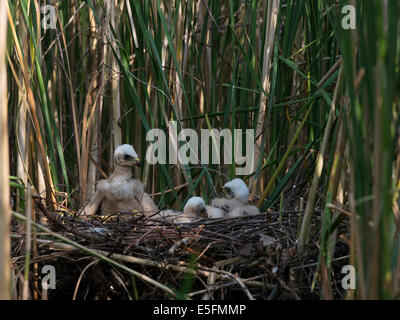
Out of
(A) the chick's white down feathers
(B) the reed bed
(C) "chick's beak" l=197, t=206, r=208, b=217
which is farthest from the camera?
(A) the chick's white down feathers

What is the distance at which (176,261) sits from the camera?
7.59ft

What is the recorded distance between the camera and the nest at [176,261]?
2.14 metres

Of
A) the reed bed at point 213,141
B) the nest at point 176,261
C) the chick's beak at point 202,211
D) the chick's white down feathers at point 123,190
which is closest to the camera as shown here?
the reed bed at point 213,141

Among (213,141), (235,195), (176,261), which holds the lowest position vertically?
(176,261)

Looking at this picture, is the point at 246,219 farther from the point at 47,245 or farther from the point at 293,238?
the point at 47,245

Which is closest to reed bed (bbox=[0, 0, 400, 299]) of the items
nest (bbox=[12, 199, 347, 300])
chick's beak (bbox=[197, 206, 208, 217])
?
nest (bbox=[12, 199, 347, 300])

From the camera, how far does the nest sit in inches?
84.4

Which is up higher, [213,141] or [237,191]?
[213,141]

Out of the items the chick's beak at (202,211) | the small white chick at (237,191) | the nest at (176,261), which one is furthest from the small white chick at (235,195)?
the nest at (176,261)

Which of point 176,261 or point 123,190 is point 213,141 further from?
point 176,261

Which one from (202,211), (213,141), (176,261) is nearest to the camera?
(176,261)

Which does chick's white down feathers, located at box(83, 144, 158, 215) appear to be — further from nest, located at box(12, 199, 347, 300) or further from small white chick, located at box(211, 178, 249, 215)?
nest, located at box(12, 199, 347, 300)

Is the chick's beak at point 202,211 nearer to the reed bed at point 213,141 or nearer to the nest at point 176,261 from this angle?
the reed bed at point 213,141

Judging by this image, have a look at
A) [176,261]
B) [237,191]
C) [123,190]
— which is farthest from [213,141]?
[176,261]
